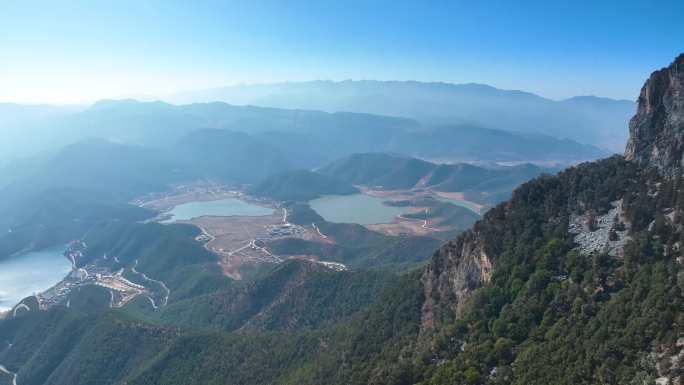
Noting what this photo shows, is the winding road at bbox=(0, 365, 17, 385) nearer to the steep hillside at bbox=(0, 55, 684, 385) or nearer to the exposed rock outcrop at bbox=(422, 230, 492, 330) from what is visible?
the steep hillside at bbox=(0, 55, 684, 385)

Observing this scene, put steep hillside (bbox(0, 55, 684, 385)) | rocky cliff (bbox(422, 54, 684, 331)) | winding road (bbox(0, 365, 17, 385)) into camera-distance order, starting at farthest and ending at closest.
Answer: winding road (bbox(0, 365, 17, 385)) → rocky cliff (bbox(422, 54, 684, 331)) → steep hillside (bbox(0, 55, 684, 385))

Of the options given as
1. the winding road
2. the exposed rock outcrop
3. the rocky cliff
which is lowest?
the winding road

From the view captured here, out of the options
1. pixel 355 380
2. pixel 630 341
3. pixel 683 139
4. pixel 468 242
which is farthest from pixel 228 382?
pixel 683 139

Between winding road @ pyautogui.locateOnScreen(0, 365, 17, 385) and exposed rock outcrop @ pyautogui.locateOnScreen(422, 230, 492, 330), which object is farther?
winding road @ pyautogui.locateOnScreen(0, 365, 17, 385)

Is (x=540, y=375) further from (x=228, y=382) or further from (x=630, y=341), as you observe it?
(x=228, y=382)

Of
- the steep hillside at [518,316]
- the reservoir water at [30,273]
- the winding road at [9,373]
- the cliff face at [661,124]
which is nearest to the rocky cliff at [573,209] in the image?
the cliff face at [661,124]

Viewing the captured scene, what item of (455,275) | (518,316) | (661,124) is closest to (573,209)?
(661,124)

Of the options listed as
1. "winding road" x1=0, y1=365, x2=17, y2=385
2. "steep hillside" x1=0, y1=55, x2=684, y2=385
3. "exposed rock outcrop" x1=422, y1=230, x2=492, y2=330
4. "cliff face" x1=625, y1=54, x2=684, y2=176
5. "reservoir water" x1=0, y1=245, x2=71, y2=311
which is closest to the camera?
"steep hillside" x1=0, y1=55, x2=684, y2=385

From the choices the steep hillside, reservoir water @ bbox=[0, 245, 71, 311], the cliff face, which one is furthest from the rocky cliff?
reservoir water @ bbox=[0, 245, 71, 311]
